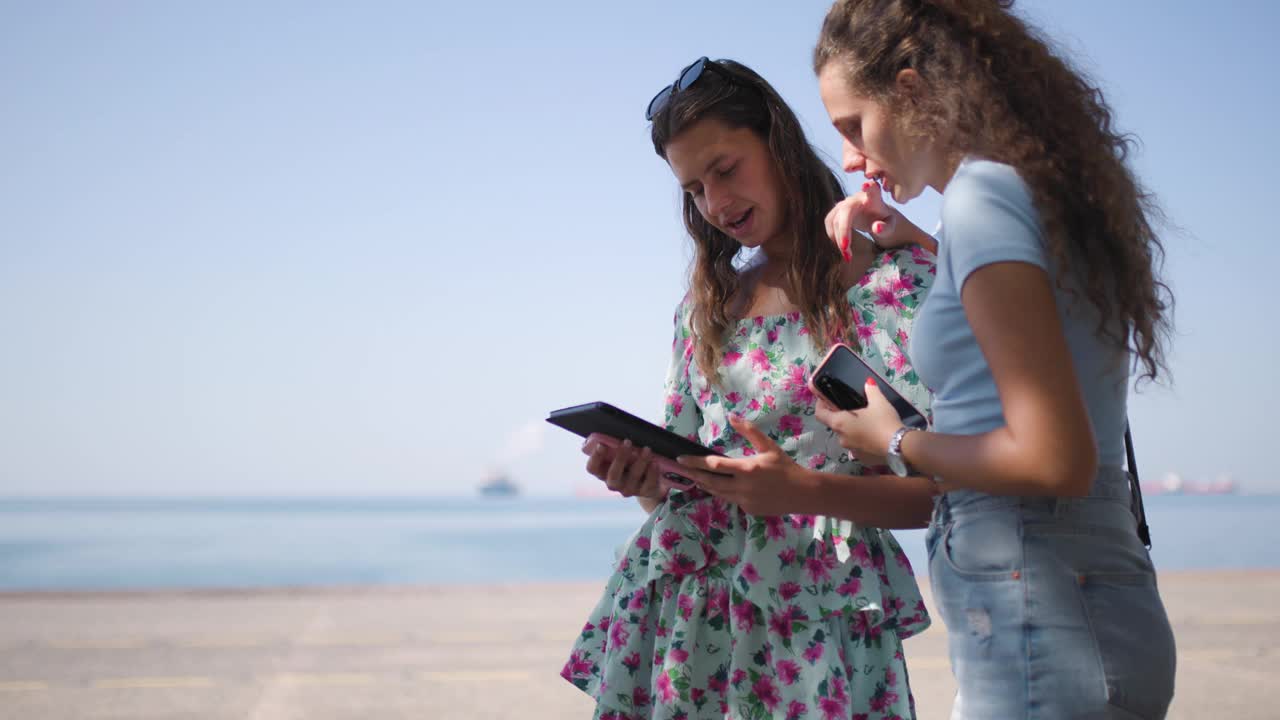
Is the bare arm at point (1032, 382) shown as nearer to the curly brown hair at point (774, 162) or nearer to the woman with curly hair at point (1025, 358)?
the woman with curly hair at point (1025, 358)

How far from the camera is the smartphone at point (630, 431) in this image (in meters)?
1.36

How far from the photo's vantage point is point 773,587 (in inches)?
55.4

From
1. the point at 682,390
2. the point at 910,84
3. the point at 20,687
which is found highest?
the point at 910,84

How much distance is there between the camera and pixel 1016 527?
94 centimetres

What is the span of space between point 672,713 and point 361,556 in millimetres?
14593

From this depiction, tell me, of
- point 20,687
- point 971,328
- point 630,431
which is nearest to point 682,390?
point 630,431

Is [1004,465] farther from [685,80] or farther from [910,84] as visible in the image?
[685,80]

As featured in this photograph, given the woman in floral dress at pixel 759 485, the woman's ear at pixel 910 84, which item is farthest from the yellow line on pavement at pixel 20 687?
the woman's ear at pixel 910 84

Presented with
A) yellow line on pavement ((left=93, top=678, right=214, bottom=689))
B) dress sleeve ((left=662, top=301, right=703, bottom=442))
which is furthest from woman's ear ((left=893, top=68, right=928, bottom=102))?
yellow line on pavement ((left=93, top=678, right=214, bottom=689))

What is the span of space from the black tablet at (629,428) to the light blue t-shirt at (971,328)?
16.4 inches

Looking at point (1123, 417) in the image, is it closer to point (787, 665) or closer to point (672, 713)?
point (787, 665)

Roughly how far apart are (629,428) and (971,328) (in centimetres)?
55

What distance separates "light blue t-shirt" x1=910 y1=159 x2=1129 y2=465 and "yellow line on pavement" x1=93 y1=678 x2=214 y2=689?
3.49 metres

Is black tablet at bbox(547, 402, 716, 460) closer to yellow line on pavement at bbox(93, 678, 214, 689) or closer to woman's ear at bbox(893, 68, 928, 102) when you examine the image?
woman's ear at bbox(893, 68, 928, 102)
